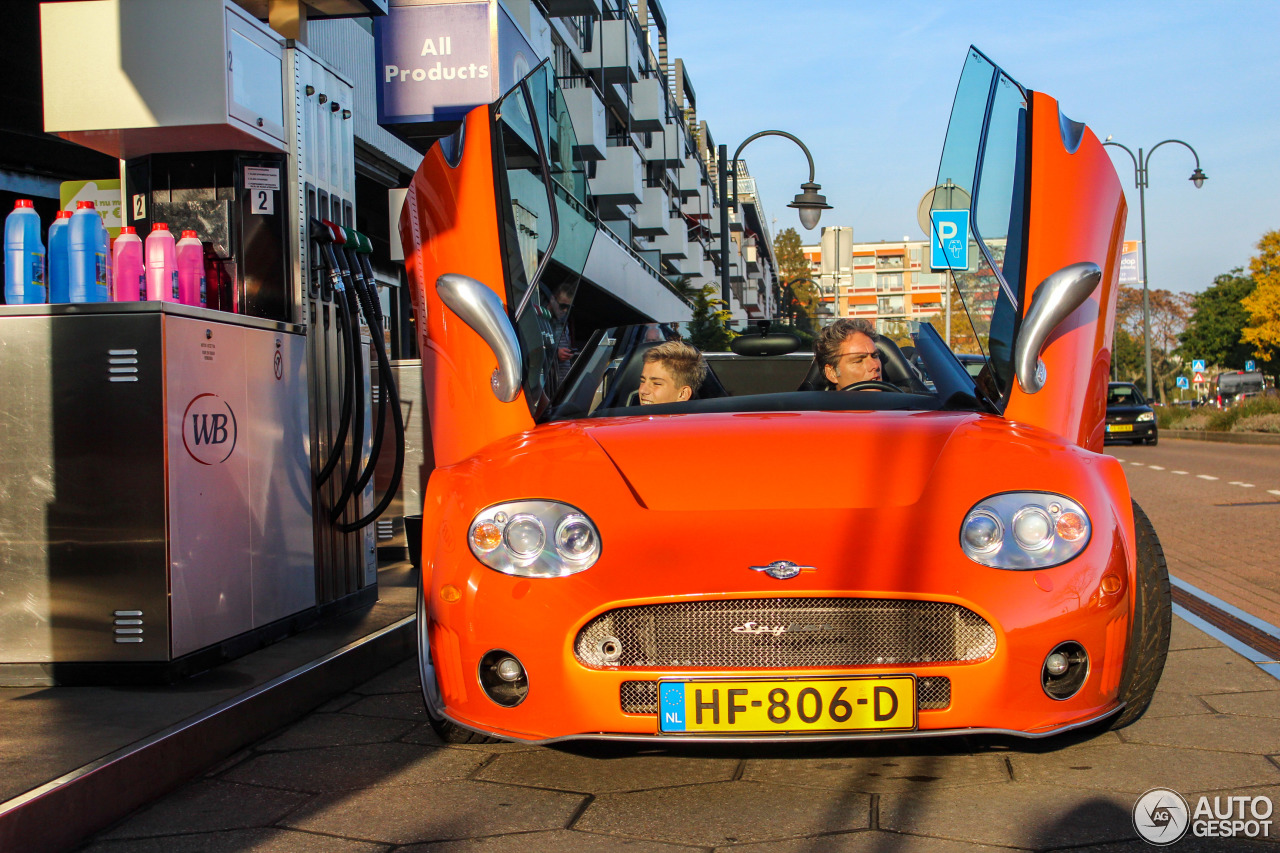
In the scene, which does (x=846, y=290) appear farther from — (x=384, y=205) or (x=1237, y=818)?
(x=1237, y=818)

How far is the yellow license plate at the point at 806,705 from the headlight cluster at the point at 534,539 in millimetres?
444

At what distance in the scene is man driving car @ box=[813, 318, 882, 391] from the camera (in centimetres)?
442

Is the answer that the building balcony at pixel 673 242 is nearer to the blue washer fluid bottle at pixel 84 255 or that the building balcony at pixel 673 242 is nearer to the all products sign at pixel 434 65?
the all products sign at pixel 434 65

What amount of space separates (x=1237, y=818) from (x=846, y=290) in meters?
106

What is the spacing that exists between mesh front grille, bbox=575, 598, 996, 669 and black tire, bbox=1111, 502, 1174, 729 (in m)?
0.63

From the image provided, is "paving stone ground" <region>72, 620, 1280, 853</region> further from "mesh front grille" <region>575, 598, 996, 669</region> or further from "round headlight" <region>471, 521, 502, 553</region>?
"round headlight" <region>471, 521, 502, 553</region>

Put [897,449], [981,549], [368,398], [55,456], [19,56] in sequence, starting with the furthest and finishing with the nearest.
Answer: [19,56] < [368,398] < [55,456] < [897,449] < [981,549]

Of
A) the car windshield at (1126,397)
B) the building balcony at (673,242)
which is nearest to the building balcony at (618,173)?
the building balcony at (673,242)

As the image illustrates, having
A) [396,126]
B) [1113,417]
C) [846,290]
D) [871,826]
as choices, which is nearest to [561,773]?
[871,826]

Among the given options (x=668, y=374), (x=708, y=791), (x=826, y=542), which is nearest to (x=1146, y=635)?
(x=826, y=542)

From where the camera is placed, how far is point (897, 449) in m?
3.21

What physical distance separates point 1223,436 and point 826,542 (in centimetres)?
3163

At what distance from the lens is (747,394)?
14.8ft

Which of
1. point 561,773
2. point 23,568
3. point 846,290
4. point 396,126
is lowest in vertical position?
point 561,773
